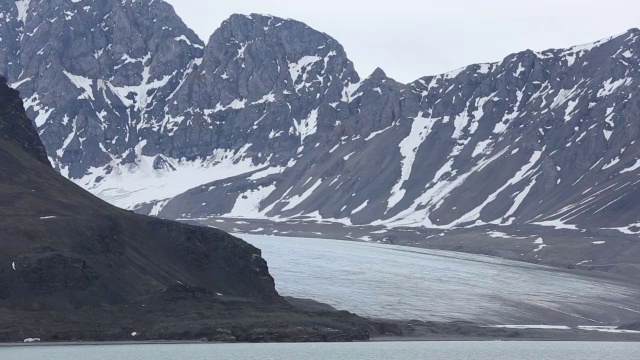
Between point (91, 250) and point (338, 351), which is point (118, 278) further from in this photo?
point (338, 351)

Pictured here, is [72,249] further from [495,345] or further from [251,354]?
[495,345]

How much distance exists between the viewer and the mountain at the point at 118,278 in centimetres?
15038

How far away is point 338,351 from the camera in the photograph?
14338 cm

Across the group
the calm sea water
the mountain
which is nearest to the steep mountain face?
the mountain

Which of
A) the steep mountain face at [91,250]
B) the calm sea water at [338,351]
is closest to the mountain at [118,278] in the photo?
the steep mountain face at [91,250]

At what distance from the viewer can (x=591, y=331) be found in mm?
188750

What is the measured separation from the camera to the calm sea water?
427 ft

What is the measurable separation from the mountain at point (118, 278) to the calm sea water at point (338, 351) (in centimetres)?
557

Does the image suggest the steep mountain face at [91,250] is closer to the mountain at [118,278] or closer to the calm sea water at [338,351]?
the mountain at [118,278]

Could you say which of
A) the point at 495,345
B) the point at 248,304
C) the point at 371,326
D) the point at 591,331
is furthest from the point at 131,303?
the point at 591,331

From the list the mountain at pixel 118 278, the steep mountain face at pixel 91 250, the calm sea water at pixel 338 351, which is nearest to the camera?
the calm sea water at pixel 338 351

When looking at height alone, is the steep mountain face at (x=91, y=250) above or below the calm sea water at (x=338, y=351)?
above

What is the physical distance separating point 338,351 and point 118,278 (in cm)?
3397

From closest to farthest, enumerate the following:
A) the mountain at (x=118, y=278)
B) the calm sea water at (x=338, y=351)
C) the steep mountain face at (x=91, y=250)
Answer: the calm sea water at (x=338, y=351) < the mountain at (x=118, y=278) < the steep mountain face at (x=91, y=250)
